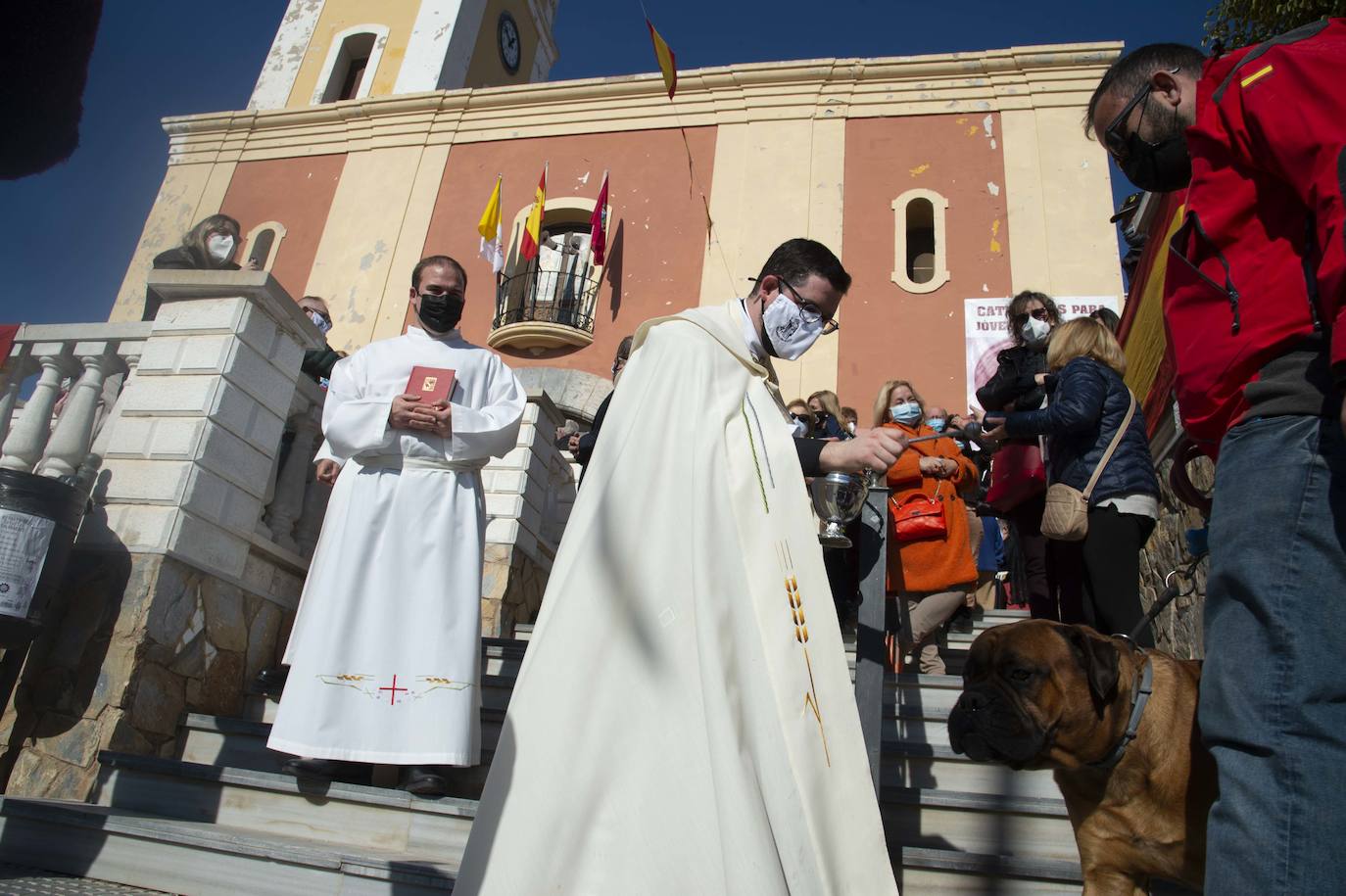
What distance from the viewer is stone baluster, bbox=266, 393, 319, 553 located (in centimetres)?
494

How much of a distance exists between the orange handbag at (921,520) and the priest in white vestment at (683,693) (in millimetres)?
2465

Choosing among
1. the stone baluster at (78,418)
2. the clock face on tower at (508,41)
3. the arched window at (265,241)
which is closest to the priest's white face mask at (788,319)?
the stone baluster at (78,418)

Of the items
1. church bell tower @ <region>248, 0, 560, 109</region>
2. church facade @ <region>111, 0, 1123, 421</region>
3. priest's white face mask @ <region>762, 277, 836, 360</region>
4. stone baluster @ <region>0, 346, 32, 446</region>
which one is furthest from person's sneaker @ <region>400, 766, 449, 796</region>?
church bell tower @ <region>248, 0, 560, 109</region>

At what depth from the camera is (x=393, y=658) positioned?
330cm

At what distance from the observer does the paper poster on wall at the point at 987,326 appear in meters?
11.1

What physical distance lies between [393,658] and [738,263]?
400 inches

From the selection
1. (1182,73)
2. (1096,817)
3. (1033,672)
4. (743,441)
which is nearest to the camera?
(1182,73)

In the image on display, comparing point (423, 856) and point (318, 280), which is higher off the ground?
point (318, 280)

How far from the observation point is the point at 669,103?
14141 millimetres

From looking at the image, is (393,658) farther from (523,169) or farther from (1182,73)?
(523,169)

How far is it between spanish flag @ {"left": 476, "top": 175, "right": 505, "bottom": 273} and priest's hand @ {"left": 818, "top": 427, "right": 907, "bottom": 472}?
469 inches

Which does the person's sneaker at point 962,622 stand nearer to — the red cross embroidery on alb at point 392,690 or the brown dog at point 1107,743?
the brown dog at point 1107,743

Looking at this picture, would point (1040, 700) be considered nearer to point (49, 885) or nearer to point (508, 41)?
point (49, 885)

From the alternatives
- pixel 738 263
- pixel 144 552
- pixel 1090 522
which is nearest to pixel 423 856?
pixel 144 552
